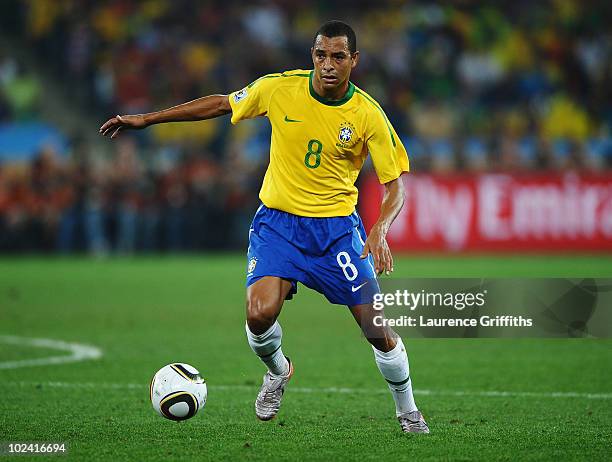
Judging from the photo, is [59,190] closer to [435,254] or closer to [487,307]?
[435,254]

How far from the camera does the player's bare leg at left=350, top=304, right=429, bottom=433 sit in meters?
6.46

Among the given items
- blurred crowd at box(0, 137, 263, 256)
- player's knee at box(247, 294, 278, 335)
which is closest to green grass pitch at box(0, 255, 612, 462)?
player's knee at box(247, 294, 278, 335)

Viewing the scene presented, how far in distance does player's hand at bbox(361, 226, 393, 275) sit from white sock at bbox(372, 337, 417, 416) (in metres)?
0.57

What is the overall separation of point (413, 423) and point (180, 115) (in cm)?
227

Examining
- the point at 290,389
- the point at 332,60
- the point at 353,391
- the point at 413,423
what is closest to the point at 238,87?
the point at 290,389

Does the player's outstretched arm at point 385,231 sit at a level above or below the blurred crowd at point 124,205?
above

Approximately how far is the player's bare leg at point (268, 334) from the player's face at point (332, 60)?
1.19 meters

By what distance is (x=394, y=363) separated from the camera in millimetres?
6500

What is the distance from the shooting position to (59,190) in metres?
22.5

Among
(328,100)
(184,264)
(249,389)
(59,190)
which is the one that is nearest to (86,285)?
(184,264)

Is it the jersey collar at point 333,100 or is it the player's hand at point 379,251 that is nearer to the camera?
the player's hand at point 379,251

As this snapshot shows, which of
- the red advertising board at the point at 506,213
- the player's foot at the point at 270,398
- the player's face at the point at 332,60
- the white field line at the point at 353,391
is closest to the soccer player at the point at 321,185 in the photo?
the player's face at the point at 332,60

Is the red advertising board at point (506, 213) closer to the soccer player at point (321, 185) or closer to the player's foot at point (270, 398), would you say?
the player's foot at point (270, 398)

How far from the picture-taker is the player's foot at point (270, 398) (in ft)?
22.6
